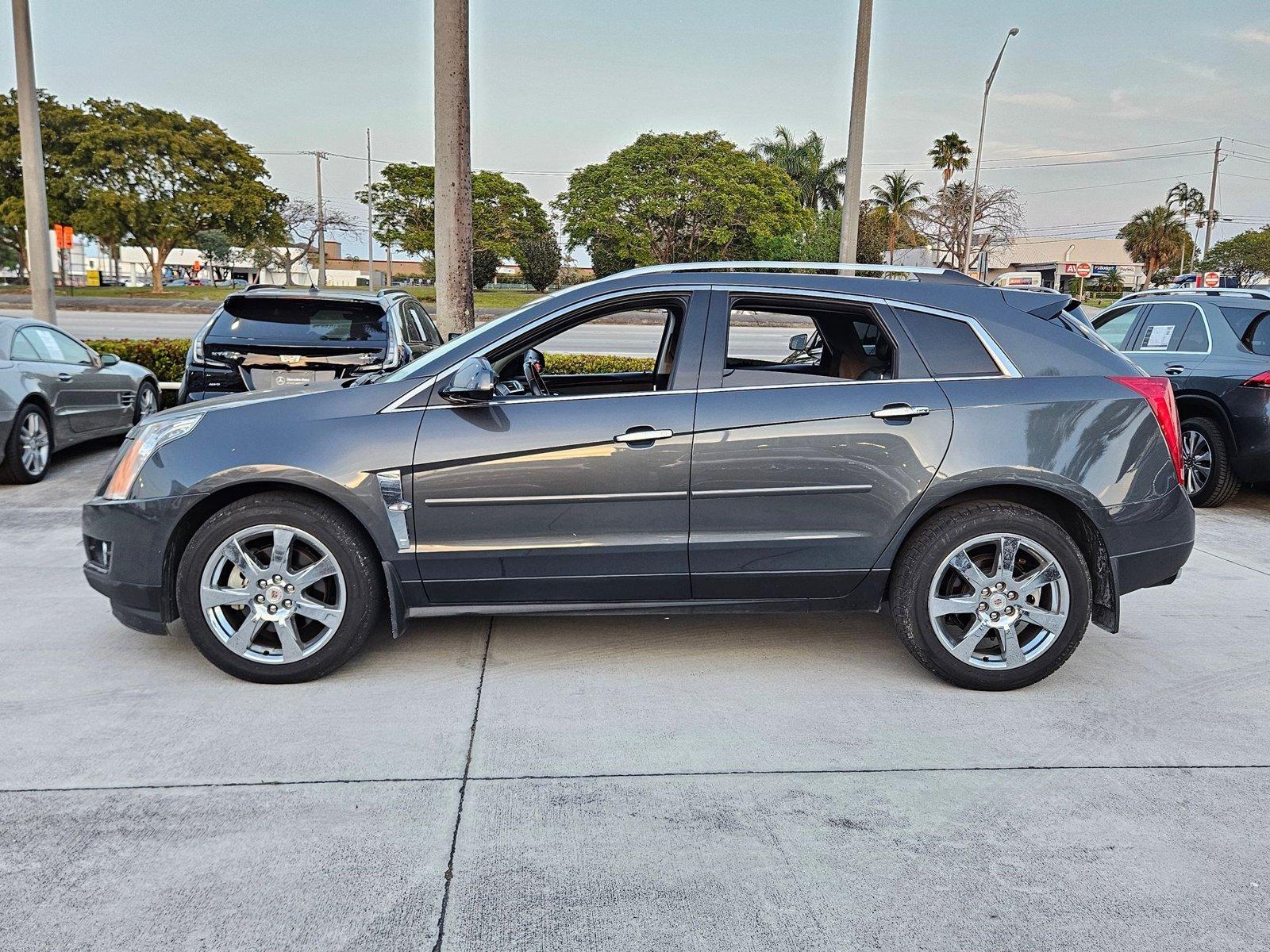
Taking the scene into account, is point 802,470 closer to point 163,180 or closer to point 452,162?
point 452,162

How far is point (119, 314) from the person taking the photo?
112ft

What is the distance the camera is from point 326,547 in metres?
4.17

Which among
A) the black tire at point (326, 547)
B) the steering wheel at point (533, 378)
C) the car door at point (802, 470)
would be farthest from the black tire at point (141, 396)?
the car door at point (802, 470)

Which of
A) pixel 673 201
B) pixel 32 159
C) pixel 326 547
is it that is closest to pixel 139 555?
pixel 326 547

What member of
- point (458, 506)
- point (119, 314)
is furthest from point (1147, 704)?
point (119, 314)

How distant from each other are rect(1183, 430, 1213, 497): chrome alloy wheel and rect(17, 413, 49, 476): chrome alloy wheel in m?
9.50

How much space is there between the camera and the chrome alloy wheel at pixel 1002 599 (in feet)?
13.9

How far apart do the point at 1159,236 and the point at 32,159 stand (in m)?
90.2

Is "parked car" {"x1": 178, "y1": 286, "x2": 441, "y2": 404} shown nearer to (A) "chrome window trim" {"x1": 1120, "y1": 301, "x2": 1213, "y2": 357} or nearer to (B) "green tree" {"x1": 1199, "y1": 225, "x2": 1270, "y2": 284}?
(A) "chrome window trim" {"x1": 1120, "y1": 301, "x2": 1213, "y2": 357}

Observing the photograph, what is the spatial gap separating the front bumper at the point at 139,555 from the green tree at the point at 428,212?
1784 inches

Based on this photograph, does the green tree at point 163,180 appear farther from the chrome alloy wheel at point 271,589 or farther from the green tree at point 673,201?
the chrome alloy wheel at point 271,589

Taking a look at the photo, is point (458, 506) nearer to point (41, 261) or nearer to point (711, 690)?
point (711, 690)

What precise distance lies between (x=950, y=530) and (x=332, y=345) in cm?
478

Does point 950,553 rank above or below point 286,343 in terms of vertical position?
below
